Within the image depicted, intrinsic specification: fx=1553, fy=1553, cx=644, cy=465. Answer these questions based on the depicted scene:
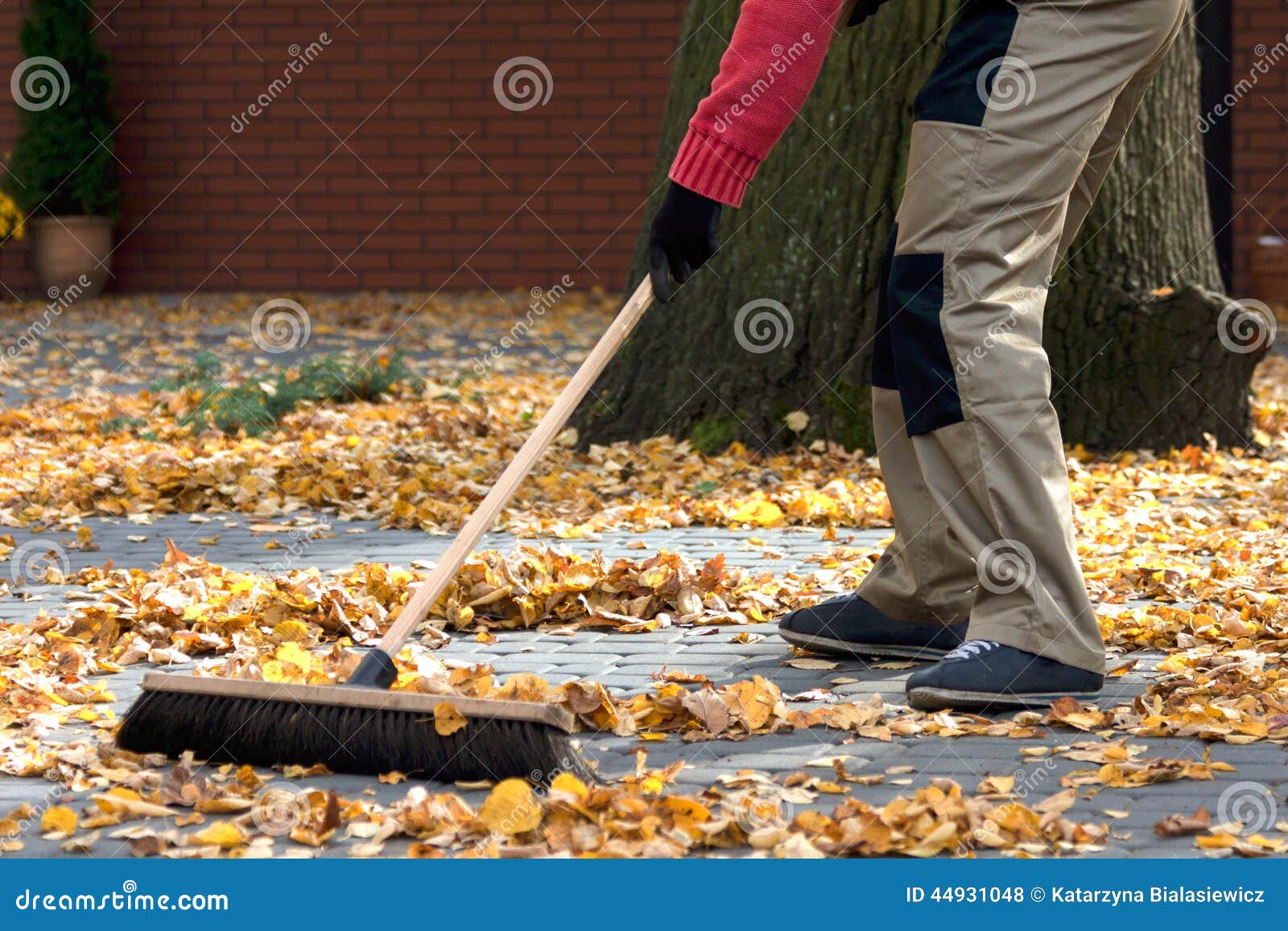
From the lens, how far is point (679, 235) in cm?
323

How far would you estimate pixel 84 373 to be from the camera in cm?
949

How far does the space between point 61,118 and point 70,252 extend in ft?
3.73

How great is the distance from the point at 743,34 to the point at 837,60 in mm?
3085

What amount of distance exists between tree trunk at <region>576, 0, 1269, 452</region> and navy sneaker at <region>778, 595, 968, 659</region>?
95.9 inches

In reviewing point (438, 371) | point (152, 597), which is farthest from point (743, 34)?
point (438, 371)

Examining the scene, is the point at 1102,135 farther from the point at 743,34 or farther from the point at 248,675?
Result: the point at 248,675

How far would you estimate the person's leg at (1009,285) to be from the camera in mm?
3037

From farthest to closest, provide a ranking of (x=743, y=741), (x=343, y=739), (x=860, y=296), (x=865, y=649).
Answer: (x=860, y=296)
(x=865, y=649)
(x=743, y=741)
(x=343, y=739)
